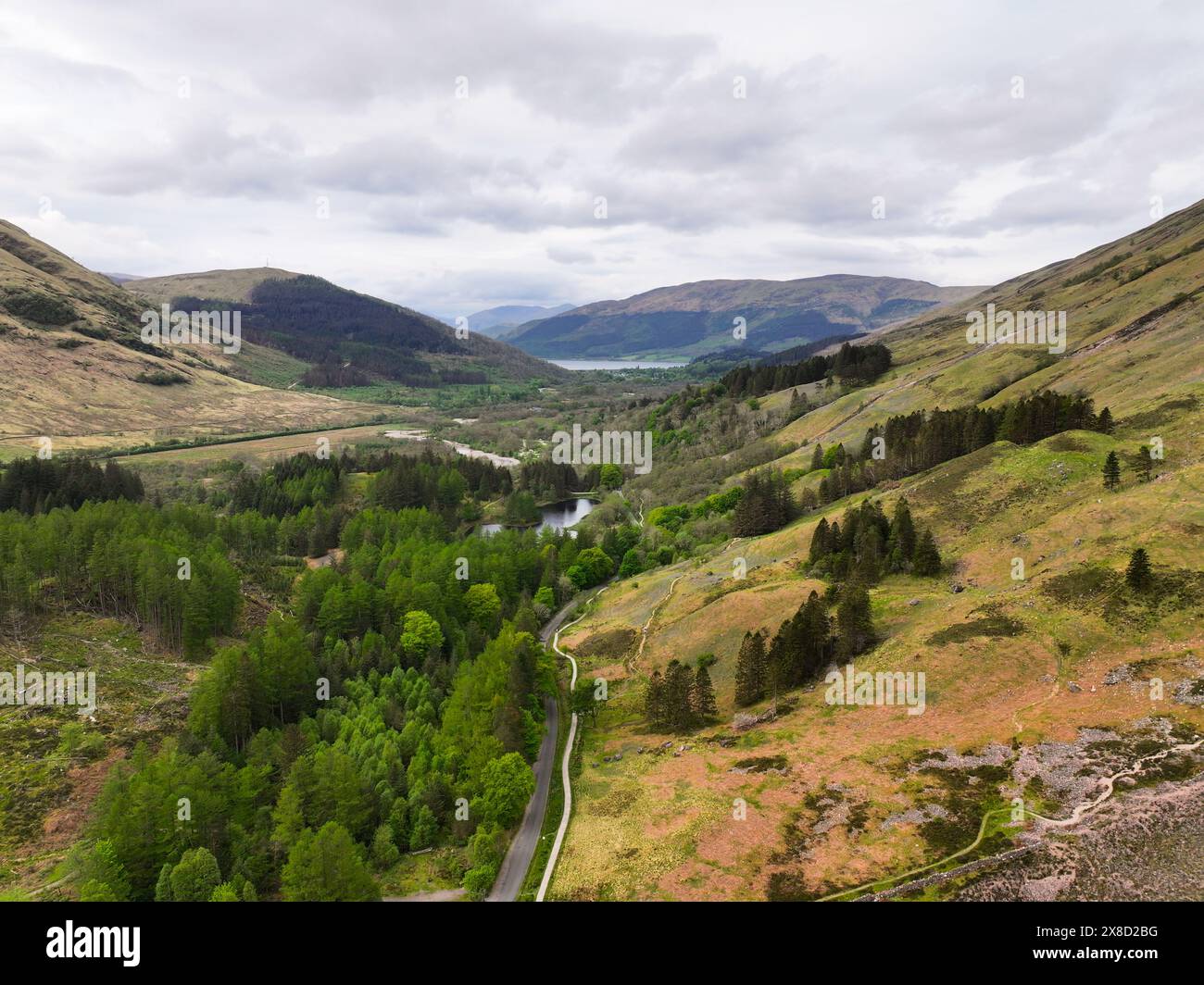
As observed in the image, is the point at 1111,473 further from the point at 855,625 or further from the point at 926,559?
the point at 855,625

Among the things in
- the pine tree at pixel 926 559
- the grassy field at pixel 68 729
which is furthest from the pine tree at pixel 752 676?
the grassy field at pixel 68 729

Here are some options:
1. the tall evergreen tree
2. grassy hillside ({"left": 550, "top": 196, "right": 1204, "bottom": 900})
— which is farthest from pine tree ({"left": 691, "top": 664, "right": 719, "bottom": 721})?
the tall evergreen tree

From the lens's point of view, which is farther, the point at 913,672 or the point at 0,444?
the point at 0,444

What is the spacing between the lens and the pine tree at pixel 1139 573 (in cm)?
5684

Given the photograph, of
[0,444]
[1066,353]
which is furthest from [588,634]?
[0,444]

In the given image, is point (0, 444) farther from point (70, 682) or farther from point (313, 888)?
point (313, 888)

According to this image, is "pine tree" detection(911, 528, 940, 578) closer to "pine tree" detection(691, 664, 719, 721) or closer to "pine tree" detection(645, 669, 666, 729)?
"pine tree" detection(691, 664, 719, 721)

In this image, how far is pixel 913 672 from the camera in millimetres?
59656

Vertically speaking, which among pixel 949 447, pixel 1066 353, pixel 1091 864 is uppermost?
pixel 1066 353

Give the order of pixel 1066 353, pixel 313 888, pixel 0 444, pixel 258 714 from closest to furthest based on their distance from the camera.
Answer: pixel 313 888
pixel 258 714
pixel 1066 353
pixel 0 444

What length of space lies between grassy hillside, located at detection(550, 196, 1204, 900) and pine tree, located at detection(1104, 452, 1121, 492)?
1091mm

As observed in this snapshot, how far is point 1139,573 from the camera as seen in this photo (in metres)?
57.0

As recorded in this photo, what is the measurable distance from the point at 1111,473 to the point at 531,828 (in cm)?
7486

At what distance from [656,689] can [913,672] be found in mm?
Result: 24809
